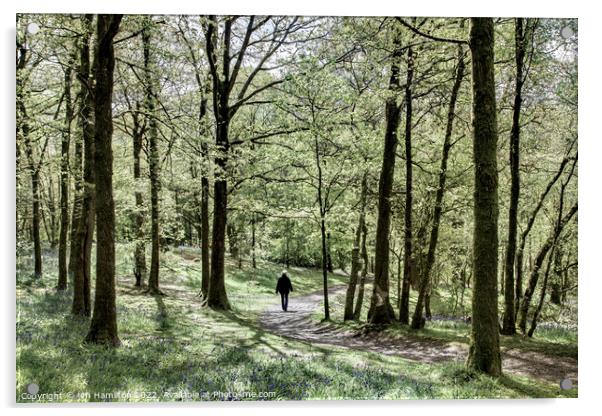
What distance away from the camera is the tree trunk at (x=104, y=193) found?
22.5ft

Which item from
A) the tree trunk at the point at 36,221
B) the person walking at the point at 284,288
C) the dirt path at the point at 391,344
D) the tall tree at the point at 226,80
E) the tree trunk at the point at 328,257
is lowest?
the dirt path at the point at 391,344

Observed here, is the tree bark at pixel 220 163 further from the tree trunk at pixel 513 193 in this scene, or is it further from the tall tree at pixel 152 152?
the tree trunk at pixel 513 193

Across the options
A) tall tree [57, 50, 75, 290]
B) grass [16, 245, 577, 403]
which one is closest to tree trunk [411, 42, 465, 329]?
grass [16, 245, 577, 403]

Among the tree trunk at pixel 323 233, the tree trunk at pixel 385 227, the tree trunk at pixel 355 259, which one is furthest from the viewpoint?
the tree trunk at pixel 355 259

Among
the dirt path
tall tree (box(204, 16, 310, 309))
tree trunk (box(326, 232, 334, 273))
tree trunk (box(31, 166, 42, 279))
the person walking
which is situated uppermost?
tall tree (box(204, 16, 310, 309))

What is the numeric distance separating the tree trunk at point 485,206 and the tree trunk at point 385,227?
4.04 m

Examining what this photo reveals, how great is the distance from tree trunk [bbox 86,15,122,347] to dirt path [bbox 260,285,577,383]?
3.14 m

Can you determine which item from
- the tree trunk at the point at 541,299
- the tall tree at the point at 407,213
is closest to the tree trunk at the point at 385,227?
the tall tree at the point at 407,213

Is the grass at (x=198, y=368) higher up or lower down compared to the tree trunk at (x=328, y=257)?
lower down

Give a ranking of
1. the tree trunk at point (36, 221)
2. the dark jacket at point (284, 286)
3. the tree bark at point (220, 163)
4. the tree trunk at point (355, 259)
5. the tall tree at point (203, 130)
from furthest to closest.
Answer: the tree trunk at point (355, 259), the dark jacket at point (284, 286), the tree bark at point (220, 163), the tall tree at point (203, 130), the tree trunk at point (36, 221)

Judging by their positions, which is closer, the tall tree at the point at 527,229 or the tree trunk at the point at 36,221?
the tree trunk at the point at 36,221

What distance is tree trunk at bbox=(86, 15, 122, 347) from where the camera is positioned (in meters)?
6.86

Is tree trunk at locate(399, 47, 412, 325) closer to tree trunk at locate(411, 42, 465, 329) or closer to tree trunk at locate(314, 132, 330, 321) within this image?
tree trunk at locate(411, 42, 465, 329)

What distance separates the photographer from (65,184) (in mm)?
10617
